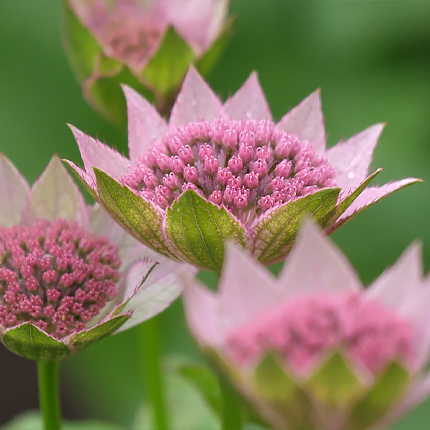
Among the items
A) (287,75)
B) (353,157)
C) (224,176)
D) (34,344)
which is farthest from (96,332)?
(287,75)

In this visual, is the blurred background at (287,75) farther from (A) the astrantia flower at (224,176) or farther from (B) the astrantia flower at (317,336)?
(B) the astrantia flower at (317,336)

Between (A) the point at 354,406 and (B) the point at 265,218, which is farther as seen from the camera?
(B) the point at 265,218

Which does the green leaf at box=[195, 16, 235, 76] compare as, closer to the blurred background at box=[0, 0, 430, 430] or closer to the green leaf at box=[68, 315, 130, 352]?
the green leaf at box=[68, 315, 130, 352]

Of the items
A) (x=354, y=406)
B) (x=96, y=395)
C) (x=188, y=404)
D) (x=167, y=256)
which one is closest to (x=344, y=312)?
(x=354, y=406)

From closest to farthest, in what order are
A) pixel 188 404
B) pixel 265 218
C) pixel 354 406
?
pixel 354 406
pixel 265 218
pixel 188 404

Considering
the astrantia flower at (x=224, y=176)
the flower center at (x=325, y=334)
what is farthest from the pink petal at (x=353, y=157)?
the flower center at (x=325, y=334)

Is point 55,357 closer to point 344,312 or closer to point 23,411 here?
point 344,312
